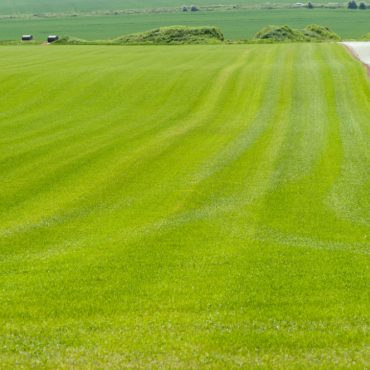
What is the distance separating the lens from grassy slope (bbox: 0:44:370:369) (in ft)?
30.6

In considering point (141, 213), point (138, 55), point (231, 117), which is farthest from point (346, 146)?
point (138, 55)

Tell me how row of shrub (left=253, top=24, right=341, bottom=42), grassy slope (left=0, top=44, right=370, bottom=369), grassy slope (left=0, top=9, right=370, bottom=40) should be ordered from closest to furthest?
grassy slope (left=0, top=44, right=370, bottom=369) < row of shrub (left=253, top=24, right=341, bottom=42) < grassy slope (left=0, top=9, right=370, bottom=40)

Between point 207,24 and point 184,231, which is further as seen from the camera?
point 207,24

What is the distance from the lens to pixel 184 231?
15625 millimetres

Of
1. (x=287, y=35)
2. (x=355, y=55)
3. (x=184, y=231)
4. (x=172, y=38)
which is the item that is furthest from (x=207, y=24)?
(x=184, y=231)

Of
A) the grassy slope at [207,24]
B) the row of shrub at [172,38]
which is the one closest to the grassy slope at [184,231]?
the row of shrub at [172,38]

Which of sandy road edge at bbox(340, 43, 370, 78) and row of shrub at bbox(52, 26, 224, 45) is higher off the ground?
row of shrub at bbox(52, 26, 224, 45)

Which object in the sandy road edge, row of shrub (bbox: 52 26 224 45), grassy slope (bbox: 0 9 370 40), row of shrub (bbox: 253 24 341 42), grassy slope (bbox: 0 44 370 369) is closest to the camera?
grassy slope (bbox: 0 44 370 369)

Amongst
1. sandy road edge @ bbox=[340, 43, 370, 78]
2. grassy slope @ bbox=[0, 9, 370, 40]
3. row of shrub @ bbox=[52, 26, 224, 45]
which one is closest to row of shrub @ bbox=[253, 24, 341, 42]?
row of shrub @ bbox=[52, 26, 224, 45]

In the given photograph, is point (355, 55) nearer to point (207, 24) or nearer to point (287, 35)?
point (287, 35)

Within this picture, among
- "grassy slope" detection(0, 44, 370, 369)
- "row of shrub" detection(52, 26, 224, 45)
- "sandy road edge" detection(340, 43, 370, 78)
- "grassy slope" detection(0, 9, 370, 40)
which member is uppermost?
"grassy slope" detection(0, 9, 370, 40)

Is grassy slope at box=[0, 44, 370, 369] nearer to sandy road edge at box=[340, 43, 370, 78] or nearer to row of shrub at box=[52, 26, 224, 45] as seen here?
sandy road edge at box=[340, 43, 370, 78]

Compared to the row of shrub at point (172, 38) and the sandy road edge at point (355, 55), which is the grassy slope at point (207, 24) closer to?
the row of shrub at point (172, 38)

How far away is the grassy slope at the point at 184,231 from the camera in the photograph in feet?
30.6
